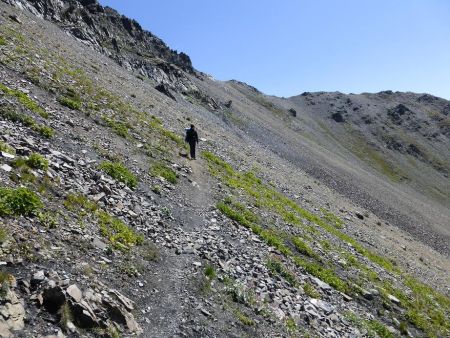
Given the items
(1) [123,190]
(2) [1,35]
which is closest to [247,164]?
(1) [123,190]

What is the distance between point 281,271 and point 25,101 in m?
15.6

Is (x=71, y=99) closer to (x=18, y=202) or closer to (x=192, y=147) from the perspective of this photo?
(x=192, y=147)

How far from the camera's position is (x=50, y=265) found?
10773mm

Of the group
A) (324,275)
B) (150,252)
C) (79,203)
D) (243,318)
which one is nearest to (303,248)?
(324,275)

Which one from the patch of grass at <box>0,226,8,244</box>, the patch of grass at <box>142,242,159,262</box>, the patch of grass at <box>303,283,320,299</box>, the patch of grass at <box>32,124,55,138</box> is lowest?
the patch of grass at <box>142,242,159,262</box>

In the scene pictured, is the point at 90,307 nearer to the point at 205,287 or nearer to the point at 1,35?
the point at 205,287

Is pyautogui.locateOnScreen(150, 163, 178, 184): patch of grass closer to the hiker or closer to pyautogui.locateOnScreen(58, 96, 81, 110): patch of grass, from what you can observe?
the hiker

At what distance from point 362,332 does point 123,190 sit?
39.8 feet

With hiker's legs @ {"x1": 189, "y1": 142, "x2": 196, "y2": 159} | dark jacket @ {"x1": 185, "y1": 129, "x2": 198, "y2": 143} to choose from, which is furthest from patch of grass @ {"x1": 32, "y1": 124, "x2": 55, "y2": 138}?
hiker's legs @ {"x1": 189, "y1": 142, "x2": 196, "y2": 159}

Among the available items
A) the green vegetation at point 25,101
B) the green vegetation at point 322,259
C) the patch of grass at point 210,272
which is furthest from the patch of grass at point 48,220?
the green vegetation at point 25,101

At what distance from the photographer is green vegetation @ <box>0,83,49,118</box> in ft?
66.8

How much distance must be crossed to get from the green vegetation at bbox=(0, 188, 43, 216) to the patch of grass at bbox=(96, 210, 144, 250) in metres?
2.41

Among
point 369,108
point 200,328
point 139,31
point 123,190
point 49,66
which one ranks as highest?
point 369,108

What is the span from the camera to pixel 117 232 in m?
14.5
